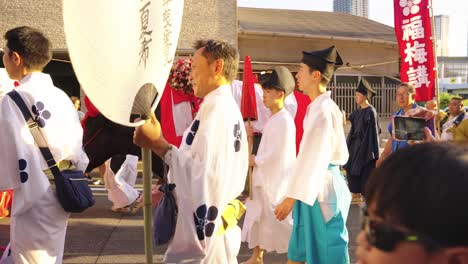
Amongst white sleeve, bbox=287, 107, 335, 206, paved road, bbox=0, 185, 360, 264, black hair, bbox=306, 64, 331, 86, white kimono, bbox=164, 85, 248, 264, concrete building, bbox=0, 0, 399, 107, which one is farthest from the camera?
concrete building, bbox=0, 0, 399, 107

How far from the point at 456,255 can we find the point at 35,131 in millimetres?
2281

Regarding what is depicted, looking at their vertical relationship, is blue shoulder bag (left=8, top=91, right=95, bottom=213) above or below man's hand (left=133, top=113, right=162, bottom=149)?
below

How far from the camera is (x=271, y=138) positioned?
4.89 meters

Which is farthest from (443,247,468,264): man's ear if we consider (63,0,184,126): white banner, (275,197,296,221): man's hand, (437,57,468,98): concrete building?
(437,57,468,98): concrete building

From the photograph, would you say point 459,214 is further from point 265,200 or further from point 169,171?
point 265,200

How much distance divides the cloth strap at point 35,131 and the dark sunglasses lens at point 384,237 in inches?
81.6

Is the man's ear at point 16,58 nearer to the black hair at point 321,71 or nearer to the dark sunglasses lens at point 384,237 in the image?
the black hair at point 321,71

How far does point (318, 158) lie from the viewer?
359cm

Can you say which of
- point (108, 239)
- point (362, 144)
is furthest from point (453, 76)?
point (108, 239)

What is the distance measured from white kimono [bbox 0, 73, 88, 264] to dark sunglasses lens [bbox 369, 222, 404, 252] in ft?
6.79

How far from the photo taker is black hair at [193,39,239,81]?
2.75 meters

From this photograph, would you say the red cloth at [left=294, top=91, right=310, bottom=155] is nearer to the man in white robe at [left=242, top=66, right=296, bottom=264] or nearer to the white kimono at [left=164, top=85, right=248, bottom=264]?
the man in white robe at [left=242, top=66, right=296, bottom=264]

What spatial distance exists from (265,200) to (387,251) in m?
3.98

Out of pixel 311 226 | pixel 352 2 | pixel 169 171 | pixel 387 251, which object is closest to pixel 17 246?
pixel 169 171
